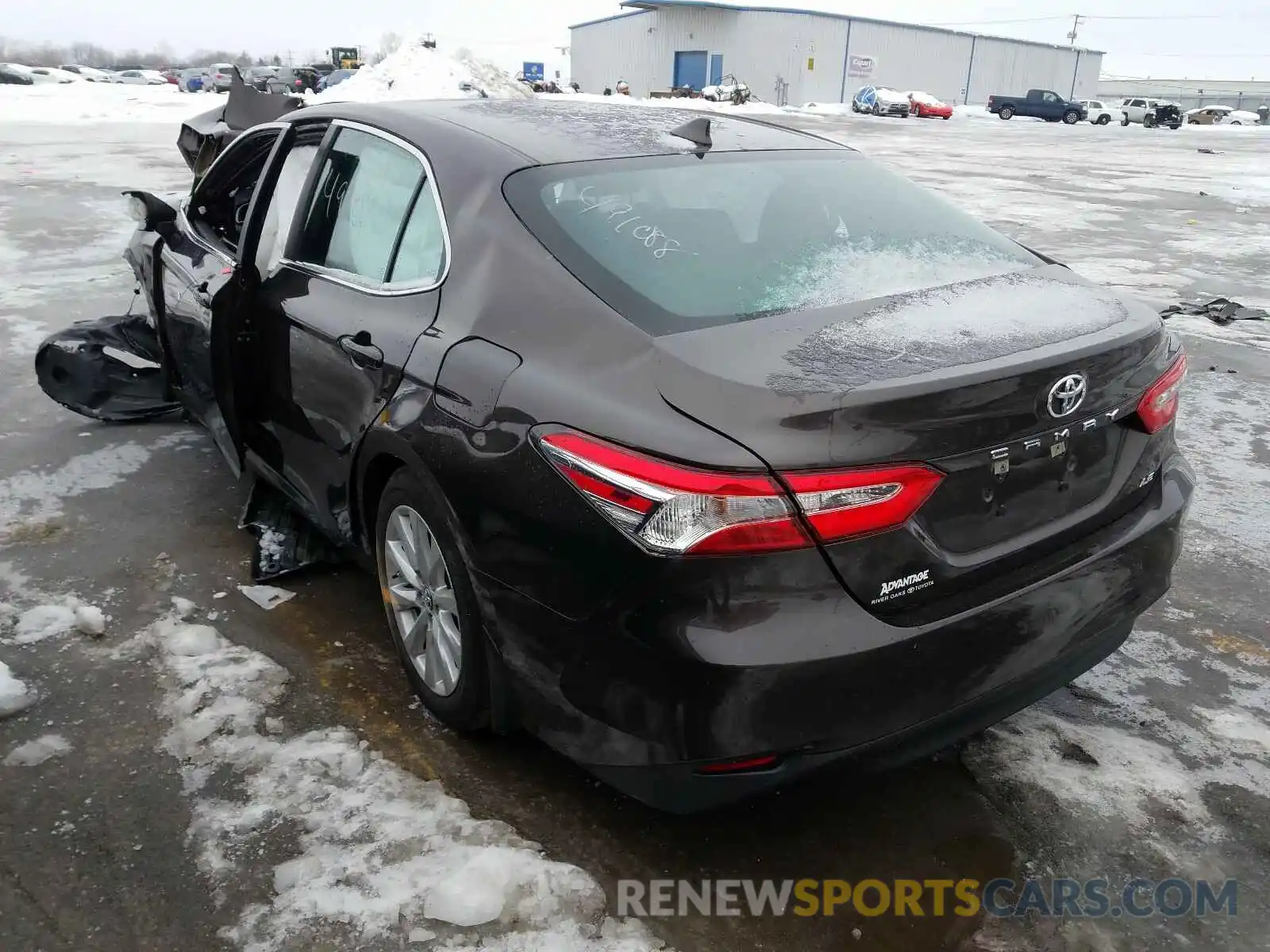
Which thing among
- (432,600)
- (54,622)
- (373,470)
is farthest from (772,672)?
(54,622)

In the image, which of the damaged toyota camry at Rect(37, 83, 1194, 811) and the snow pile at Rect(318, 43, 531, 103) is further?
the snow pile at Rect(318, 43, 531, 103)

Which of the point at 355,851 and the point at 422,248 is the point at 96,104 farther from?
the point at 355,851

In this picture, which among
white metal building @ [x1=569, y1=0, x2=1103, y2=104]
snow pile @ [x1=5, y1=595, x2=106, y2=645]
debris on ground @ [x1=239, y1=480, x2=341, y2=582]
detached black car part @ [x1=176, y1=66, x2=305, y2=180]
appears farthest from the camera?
white metal building @ [x1=569, y1=0, x2=1103, y2=104]

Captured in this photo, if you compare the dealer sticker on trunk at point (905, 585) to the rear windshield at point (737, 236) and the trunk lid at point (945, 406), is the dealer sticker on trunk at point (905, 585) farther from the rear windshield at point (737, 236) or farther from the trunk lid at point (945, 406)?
the rear windshield at point (737, 236)

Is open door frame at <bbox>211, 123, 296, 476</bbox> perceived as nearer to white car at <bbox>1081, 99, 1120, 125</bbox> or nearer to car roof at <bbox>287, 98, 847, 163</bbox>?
Result: car roof at <bbox>287, 98, 847, 163</bbox>

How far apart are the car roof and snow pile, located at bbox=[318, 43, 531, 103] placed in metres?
25.4

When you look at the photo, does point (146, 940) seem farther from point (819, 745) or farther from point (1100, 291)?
point (1100, 291)

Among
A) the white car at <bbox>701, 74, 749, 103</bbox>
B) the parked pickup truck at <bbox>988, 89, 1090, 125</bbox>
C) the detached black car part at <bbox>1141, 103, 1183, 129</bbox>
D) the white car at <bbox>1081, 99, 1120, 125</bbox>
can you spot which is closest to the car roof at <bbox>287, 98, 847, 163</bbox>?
the white car at <bbox>701, 74, 749, 103</bbox>

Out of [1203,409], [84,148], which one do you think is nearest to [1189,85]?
[84,148]

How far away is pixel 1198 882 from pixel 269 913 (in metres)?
2.11

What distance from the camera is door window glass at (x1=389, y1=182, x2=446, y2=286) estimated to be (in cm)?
272

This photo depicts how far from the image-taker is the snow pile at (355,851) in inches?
87.4

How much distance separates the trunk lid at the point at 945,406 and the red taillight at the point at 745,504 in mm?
34

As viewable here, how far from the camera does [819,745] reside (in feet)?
6.79
